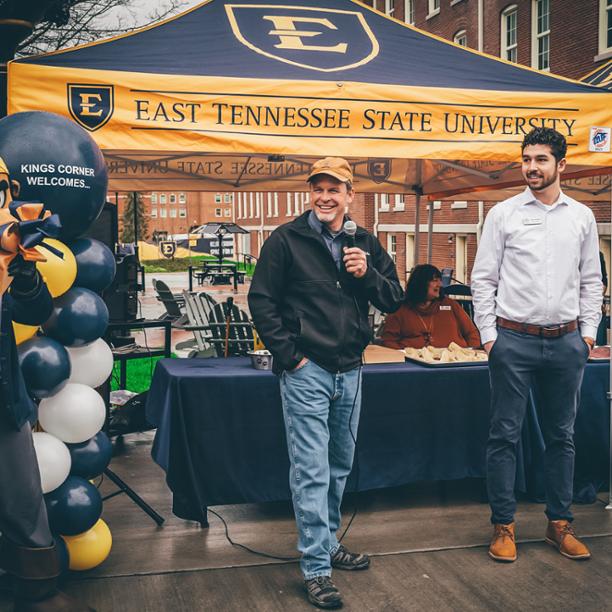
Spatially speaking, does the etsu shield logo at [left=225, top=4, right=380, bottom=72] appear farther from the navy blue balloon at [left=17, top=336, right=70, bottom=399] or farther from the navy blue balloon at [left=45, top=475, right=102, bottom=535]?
the navy blue balloon at [left=45, top=475, right=102, bottom=535]

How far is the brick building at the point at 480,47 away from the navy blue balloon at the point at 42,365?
1050cm

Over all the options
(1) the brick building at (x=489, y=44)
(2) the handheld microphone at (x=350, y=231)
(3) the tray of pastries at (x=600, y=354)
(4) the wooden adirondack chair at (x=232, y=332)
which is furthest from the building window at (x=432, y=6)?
(2) the handheld microphone at (x=350, y=231)

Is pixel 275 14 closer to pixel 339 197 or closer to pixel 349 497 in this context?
pixel 339 197

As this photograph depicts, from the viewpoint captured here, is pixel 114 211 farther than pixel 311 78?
Yes

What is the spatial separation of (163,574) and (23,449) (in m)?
1.11

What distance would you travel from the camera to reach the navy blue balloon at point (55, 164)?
374 centimetres

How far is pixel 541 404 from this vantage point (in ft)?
14.6

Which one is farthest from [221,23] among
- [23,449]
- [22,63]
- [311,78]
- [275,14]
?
[23,449]

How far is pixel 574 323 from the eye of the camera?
14.2 ft

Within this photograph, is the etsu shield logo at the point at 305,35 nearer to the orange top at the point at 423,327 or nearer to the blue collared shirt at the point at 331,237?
the blue collared shirt at the point at 331,237

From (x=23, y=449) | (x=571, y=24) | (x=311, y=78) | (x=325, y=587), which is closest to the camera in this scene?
(x=23, y=449)

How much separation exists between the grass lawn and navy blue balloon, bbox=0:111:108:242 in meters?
5.80

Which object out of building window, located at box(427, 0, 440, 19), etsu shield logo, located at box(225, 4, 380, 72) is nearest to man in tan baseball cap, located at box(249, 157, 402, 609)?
etsu shield logo, located at box(225, 4, 380, 72)

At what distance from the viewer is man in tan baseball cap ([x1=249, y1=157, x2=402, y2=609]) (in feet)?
12.4
